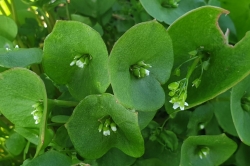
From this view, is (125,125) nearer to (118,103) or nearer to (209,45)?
(118,103)

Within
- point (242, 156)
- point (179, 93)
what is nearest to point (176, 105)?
point (179, 93)

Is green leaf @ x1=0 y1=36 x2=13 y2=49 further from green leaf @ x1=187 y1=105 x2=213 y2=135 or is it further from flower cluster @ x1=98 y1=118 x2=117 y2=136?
green leaf @ x1=187 y1=105 x2=213 y2=135

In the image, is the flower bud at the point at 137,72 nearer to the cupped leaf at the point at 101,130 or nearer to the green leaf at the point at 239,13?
the cupped leaf at the point at 101,130

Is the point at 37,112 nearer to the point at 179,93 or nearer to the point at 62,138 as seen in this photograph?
the point at 62,138

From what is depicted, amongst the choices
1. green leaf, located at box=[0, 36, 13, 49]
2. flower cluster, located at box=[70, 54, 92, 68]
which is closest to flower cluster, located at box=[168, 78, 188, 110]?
flower cluster, located at box=[70, 54, 92, 68]

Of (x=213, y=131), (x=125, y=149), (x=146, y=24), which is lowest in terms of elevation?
(x=213, y=131)

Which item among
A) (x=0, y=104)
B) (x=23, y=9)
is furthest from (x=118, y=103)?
(x=23, y=9)

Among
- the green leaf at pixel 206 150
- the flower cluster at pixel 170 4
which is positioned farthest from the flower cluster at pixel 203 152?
the flower cluster at pixel 170 4
